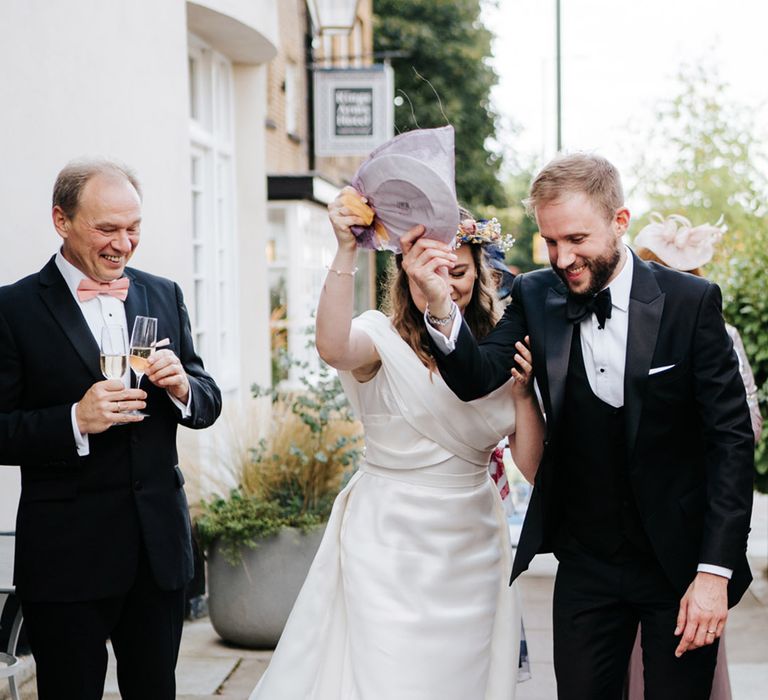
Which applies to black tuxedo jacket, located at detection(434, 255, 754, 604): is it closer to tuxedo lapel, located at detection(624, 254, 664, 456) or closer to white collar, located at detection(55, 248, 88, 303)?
tuxedo lapel, located at detection(624, 254, 664, 456)

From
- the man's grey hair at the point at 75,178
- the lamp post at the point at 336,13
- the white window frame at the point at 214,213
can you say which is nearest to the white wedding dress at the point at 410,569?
the man's grey hair at the point at 75,178

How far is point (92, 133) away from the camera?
6.15 metres

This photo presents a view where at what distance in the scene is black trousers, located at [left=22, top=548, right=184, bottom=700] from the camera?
11.2 ft

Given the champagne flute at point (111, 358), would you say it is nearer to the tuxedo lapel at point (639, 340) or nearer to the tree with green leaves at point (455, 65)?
the tuxedo lapel at point (639, 340)

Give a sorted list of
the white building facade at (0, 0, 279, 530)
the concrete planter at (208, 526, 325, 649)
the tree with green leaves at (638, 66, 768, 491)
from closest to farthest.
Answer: the white building facade at (0, 0, 279, 530) → the concrete planter at (208, 526, 325, 649) → the tree with green leaves at (638, 66, 768, 491)

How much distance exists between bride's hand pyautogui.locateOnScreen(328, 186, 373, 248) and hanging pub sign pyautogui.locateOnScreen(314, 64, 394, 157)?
12.6 meters

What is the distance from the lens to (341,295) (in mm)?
3352

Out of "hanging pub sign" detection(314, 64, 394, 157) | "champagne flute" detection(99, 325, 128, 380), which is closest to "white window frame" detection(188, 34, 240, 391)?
"champagne flute" detection(99, 325, 128, 380)

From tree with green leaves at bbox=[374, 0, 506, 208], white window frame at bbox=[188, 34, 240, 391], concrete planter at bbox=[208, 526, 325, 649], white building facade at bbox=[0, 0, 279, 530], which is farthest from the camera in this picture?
tree with green leaves at bbox=[374, 0, 506, 208]

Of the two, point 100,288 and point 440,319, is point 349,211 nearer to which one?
point 440,319

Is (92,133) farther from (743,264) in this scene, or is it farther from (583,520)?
(743,264)

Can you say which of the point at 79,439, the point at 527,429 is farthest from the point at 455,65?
the point at 79,439

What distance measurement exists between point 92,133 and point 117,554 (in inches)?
129

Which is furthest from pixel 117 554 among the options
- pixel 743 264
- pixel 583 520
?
pixel 743 264
